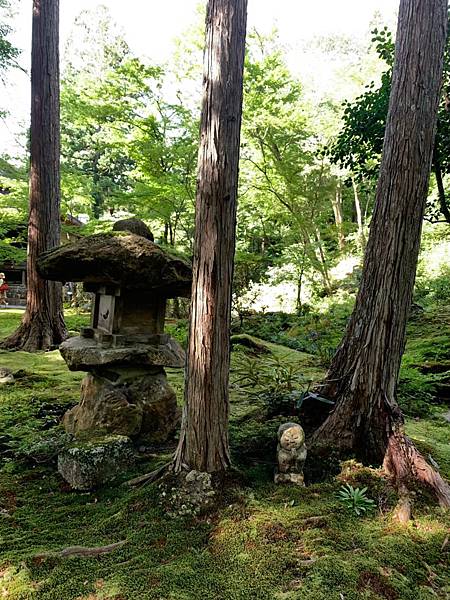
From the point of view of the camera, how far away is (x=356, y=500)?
93.7 inches

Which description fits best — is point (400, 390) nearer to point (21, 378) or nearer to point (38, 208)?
point (21, 378)

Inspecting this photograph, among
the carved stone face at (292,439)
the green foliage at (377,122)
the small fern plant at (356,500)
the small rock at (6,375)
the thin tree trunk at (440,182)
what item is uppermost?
the green foliage at (377,122)

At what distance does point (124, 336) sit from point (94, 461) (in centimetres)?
110

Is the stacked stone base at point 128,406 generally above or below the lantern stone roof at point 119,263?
below

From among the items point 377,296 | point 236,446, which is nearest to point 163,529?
point 236,446

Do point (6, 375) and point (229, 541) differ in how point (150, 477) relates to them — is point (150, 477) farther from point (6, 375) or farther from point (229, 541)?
point (6, 375)

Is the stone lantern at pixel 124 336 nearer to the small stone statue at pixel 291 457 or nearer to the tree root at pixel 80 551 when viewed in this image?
the tree root at pixel 80 551

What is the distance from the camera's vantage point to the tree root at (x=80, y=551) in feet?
6.44

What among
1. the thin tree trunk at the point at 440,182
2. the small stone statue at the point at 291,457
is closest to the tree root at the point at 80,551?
the small stone statue at the point at 291,457

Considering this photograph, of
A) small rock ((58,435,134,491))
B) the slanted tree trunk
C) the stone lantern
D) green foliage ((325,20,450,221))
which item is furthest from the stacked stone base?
green foliage ((325,20,450,221))

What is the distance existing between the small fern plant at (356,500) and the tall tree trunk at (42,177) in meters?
5.91

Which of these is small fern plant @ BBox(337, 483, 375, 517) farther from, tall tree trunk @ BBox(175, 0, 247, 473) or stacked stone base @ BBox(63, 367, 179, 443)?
stacked stone base @ BBox(63, 367, 179, 443)

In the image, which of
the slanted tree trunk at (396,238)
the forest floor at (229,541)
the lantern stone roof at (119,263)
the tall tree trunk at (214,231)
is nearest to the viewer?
the forest floor at (229,541)

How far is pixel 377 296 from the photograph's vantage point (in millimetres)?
2881
